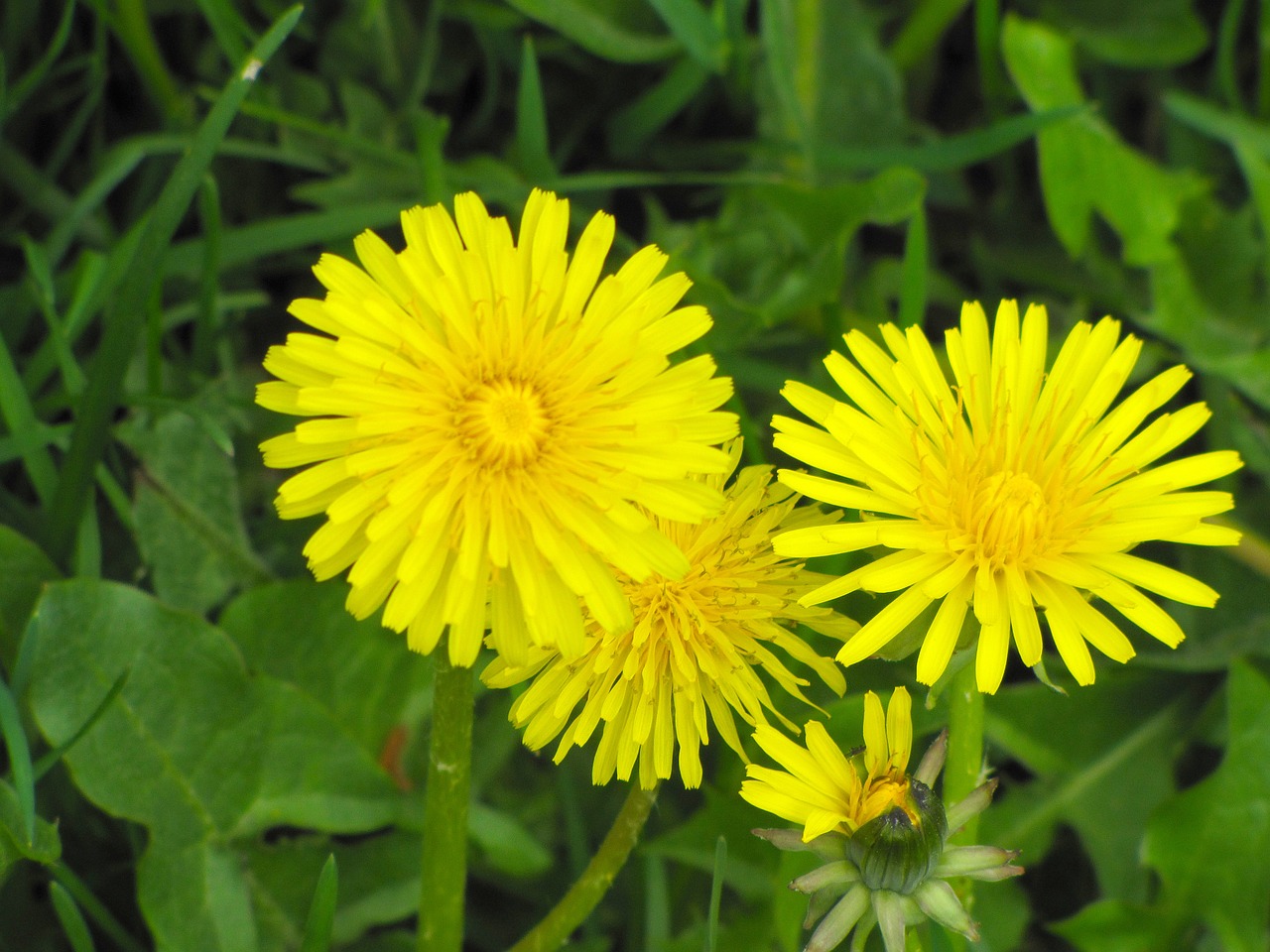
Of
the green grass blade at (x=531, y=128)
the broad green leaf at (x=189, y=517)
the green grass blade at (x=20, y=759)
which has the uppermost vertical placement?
the green grass blade at (x=531, y=128)

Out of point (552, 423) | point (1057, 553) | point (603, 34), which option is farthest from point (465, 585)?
point (603, 34)

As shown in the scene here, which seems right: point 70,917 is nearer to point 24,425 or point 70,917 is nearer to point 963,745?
point 24,425

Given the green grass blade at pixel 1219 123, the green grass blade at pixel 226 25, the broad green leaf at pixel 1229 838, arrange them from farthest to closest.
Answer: the green grass blade at pixel 1219 123
the green grass blade at pixel 226 25
the broad green leaf at pixel 1229 838

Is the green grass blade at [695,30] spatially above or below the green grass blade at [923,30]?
below

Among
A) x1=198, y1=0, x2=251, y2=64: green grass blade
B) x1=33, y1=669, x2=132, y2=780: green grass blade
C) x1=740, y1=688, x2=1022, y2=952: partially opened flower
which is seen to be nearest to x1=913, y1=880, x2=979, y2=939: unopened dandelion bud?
x1=740, y1=688, x2=1022, y2=952: partially opened flower

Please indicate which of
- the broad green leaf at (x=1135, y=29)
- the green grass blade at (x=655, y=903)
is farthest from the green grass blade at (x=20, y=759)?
the broad green leaf at (x=1135, y=29)

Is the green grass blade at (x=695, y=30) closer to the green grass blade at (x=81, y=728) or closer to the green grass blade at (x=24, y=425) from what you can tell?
the green grass blade at (x=24, y=425)

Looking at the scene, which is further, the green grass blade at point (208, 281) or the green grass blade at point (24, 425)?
the green grass blade at point (208, 281)
